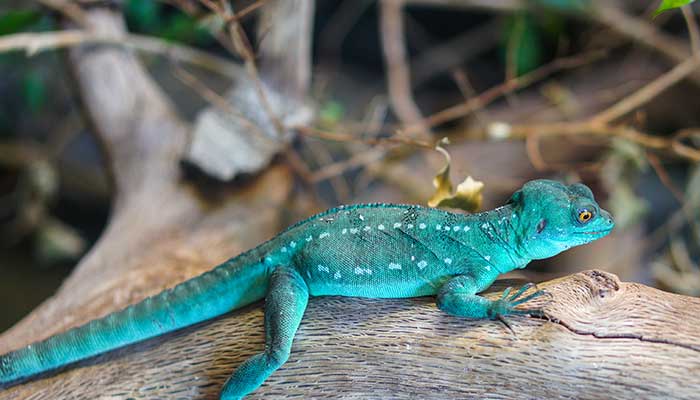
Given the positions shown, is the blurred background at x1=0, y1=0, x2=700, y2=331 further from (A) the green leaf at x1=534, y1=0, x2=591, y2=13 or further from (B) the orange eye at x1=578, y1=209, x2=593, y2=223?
(B) the orange eye at x1=578, y1=209, x2=593, y2=223

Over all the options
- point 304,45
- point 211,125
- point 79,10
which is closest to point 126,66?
point 79,10

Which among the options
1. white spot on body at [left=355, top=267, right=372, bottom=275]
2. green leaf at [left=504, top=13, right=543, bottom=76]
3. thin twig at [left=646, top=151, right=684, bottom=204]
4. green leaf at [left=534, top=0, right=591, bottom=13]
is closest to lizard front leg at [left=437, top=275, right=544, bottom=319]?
white spot on body at [left=355, top=267, right=372, bottom=275]

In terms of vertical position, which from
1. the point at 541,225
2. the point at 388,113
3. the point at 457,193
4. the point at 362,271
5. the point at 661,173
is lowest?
the point at 362,271

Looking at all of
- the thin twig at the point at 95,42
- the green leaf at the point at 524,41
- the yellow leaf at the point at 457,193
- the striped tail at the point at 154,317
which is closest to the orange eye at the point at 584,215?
the yellow leaf at the point at 457,193

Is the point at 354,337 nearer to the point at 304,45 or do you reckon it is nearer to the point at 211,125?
the point at 211,125

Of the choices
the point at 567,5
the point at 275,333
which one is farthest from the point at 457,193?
the point at 567,5

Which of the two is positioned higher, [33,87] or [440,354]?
[33,87]

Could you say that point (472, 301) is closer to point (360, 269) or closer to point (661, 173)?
point (360, 269)
